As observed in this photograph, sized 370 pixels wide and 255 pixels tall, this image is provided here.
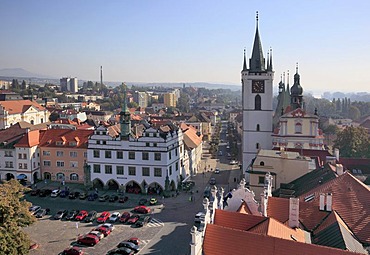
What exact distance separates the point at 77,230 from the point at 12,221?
895cm

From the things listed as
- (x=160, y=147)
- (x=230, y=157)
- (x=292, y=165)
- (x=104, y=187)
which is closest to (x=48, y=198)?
(x=104, y=187)

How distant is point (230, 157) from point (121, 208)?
33.1m

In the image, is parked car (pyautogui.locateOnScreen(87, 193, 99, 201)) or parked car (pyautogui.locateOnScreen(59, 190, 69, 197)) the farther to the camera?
parked car (pyautogui.locateOnScreen(59, 190, 69, 197))

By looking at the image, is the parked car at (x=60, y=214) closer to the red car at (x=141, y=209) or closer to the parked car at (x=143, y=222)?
the red car at (x=141, y=209)

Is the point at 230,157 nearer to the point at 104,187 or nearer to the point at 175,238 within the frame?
the point at 104,187

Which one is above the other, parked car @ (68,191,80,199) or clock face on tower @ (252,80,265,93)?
clock face on tower @ (252,80,265,93)

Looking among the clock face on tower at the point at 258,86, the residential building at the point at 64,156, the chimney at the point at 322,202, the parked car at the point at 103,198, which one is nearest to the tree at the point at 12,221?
the parked car at the point at 103,198

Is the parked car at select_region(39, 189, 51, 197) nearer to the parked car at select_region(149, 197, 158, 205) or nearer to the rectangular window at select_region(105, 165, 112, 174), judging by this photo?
the rectangular window at select_region(105, 165, 112, 174)

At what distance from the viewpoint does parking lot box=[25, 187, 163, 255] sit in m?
28.5

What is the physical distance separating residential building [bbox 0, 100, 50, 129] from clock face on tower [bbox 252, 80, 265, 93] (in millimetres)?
51415

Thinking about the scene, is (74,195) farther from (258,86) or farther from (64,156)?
(258,86)

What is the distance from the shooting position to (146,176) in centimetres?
4275

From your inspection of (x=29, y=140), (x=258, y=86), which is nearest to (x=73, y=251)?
(x=29, y=140)

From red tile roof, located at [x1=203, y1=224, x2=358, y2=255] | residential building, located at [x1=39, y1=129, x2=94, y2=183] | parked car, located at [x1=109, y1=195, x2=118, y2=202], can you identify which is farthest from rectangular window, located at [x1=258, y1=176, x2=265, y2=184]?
residential building, located at [x1=39, y1=129, x2=94, y2=183]
